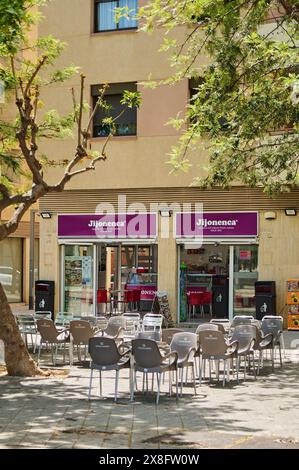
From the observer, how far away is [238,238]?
20.2 metres

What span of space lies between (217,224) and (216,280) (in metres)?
1.69

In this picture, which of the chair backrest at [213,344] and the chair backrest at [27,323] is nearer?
the chair backrest at [213,344]

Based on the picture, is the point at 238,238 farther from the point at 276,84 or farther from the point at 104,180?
the point at 276,84

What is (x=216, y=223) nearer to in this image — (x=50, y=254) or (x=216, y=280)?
(x=216, y=280)

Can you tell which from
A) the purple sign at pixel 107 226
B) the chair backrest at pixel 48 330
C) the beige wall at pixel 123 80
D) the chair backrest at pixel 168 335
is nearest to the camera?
the chair backrest at pixel 168 335

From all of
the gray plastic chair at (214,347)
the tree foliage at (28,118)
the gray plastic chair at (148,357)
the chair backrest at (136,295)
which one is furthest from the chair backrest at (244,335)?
the chair backrest at (136,295)

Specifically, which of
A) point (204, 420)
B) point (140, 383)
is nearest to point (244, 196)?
point (140, 383)

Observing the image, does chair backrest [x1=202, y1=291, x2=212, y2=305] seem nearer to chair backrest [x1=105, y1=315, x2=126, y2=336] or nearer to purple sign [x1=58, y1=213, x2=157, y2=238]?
purple sign [x1=58, y1=213, x2=157, y2=238]

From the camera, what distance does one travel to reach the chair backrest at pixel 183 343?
447 inches

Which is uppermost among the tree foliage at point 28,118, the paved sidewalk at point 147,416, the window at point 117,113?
the window at point 117,113

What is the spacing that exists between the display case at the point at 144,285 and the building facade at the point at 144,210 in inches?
1.4

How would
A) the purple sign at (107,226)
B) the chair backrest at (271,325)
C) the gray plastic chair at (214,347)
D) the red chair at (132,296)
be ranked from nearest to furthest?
1. the gray plastic chair at (214,347)
2. the chair backrest at (271,325)
3. the purple sign at (107,226)
4. the red chair at (132,296)

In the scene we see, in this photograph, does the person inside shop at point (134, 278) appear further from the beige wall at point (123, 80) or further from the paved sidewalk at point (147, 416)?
the paved sidewalk at point (147, 416)

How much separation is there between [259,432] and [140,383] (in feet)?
13.1
